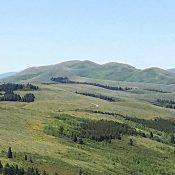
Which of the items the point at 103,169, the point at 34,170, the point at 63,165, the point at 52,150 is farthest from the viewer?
the point at 52,150

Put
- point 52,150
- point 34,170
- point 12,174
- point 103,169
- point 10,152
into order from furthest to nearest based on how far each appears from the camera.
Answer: point 52,150
point 103,169
point 10,152
point 34,170
point 12,174

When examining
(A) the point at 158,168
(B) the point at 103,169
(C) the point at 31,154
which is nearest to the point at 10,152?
(C) the point at 31,154

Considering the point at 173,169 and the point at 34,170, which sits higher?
the point at 34,170

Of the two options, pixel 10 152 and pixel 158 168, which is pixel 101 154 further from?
pixel 10 152

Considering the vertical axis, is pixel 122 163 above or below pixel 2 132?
below

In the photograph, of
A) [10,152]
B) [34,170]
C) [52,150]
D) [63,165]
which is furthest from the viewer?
[52,150]

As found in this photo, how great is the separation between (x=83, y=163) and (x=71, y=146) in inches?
1347

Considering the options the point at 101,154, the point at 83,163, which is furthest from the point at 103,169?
the point at 101,154

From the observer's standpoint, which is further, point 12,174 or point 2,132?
point 2,132

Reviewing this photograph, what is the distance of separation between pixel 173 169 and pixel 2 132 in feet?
240

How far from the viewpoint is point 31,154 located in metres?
156

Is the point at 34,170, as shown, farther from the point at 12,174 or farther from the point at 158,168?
the point at 158,168

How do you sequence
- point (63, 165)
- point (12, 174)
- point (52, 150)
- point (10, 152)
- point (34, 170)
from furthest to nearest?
point (52, 150), point (63, 165), point (10, 152), point (34, 170), point (12, 174)

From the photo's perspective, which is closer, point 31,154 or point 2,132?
point 31,154
